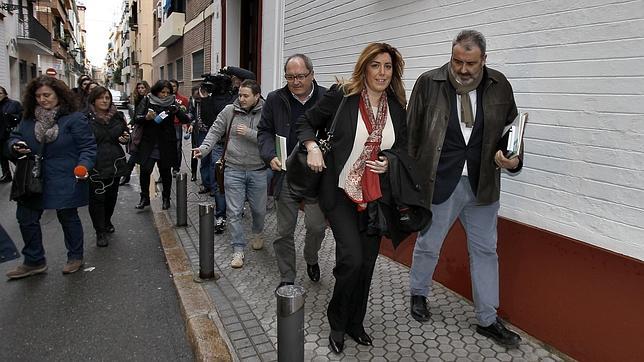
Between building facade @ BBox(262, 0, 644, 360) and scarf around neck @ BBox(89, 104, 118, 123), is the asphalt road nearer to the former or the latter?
scarf around neck @ BBox(89, 104, 118, 123)

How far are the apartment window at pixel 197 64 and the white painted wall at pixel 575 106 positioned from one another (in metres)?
11.2

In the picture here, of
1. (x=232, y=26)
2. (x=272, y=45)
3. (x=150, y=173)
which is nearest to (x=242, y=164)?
(x=150, y=173)

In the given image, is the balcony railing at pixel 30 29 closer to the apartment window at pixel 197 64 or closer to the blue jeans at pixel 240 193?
the apartment window at pixel 197 64

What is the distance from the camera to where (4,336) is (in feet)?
11.7

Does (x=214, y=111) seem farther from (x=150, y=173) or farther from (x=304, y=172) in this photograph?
(x=304, y=172)

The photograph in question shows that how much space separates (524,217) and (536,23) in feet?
4.36

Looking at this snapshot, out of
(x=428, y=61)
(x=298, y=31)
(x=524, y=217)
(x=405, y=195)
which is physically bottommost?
(x=524, y=217)

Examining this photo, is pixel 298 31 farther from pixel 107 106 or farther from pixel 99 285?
pixel 99 285

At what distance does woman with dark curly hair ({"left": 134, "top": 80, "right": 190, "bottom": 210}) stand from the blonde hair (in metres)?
4.34

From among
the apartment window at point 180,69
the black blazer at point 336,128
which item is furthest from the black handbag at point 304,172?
the apartment window at point 180,69

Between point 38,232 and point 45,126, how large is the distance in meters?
1.01

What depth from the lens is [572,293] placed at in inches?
119

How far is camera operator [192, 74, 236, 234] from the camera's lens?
610 cm

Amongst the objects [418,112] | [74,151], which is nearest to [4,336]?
[74,151]
